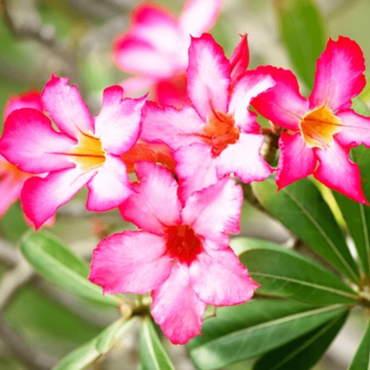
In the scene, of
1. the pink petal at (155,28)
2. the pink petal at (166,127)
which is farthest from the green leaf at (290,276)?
the pink petal at (155,28)

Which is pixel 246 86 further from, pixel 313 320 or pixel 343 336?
pixel 343 336

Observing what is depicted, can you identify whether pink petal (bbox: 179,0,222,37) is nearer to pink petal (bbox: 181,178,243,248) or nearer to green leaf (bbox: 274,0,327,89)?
green leaf (bbox: 274,0,327,89)

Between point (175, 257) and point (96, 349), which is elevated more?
point (175, 257)

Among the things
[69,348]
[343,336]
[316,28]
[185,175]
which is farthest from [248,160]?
[69,348]

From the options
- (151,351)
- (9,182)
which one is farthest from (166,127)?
(9,182)

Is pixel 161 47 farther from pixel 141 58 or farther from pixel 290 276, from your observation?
pixel 290 276

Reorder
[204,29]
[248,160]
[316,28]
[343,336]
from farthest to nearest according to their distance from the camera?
[343,336]
[204,29]
[316,28]
[248,160]

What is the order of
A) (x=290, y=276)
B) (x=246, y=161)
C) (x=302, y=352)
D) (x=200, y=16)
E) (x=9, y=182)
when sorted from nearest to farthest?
(x=246, y=161) → (x=290, y=276) → (x=302, y=352) → (x=9, y=182) → (x=200, y=16)
